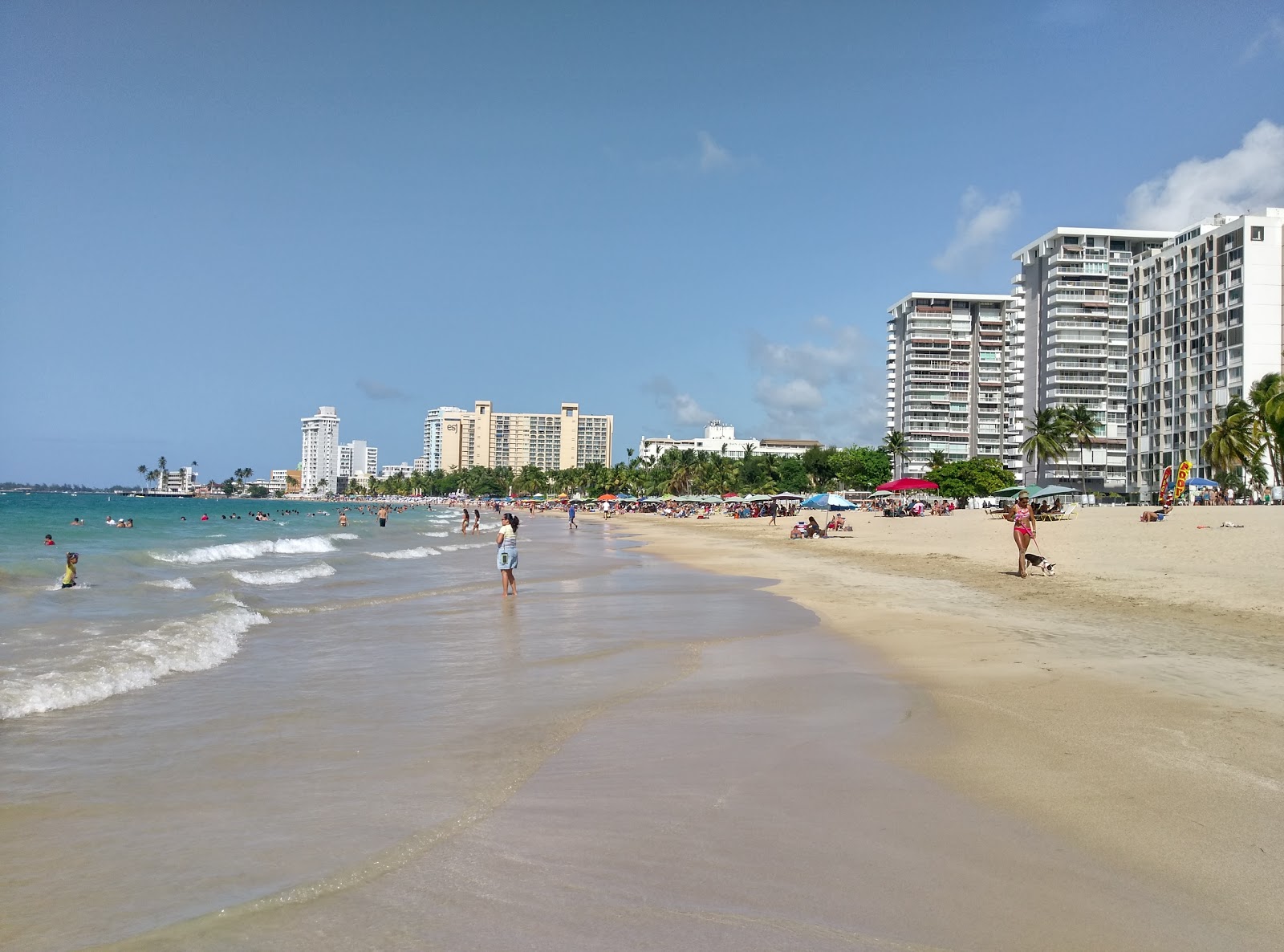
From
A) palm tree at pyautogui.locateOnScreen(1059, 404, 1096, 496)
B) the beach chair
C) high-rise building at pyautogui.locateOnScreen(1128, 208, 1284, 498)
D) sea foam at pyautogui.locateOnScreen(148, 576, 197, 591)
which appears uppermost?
high-rise building at pyautogui.locateOnScreen(1128, 208, 1284, 498)

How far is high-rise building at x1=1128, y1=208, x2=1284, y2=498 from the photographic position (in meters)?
73.8

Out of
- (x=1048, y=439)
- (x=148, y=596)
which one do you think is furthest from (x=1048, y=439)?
(x=148, y=596)

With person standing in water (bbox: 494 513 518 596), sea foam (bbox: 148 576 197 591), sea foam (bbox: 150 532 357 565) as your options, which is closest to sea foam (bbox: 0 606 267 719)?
person standing in water (bbox: 494 513 518 596)

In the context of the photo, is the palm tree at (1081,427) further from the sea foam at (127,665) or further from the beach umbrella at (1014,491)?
the sea foam at (127,665)

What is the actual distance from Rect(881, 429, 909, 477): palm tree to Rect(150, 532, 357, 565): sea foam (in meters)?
83.6

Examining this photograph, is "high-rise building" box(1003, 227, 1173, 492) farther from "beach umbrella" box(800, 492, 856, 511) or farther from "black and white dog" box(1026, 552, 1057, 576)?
"black and white dog" box(1026, 552, 1057, 576)

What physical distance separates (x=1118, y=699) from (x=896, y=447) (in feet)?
352

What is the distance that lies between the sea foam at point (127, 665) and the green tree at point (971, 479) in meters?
80.2

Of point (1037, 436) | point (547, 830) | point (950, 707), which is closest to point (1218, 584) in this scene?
point (950, 707)

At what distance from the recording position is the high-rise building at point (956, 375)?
391 feet

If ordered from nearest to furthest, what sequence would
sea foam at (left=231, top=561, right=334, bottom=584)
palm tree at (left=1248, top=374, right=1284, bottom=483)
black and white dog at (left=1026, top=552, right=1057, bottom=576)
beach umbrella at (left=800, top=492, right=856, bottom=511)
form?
black and white dog at (left=1026, top=552, right=1057, bottom=576), sea foam at (left=231, top=561, right=334, bottom=584), beach umbrella at (left=800, top=492, right=856, bottom=511), palm tree at (left=1248, top=374, right=1284, bottom=483)

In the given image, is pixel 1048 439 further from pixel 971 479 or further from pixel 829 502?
pixel 829 502

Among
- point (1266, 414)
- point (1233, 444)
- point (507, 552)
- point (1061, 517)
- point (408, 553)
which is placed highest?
point (1266, 414)

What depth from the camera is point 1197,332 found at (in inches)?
3211
